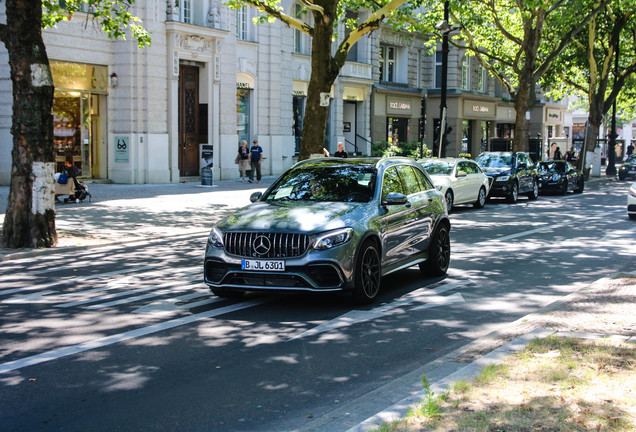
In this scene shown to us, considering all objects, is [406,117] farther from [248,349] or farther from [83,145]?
[248,349]

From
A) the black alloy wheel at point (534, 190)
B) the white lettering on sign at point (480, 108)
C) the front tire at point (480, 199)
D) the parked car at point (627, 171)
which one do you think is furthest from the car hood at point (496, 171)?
the white lettering on sign at point (480, 108)

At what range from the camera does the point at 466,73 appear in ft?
174

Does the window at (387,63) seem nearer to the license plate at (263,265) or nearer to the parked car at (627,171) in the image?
the parked car at (627,171)

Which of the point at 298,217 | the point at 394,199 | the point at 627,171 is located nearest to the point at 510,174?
the point at 394,199

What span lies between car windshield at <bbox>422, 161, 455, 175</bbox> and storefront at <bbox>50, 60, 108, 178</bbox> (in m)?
12.0

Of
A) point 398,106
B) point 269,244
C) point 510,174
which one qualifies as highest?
point 398,106

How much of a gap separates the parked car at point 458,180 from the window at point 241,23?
→ 13.3 meters

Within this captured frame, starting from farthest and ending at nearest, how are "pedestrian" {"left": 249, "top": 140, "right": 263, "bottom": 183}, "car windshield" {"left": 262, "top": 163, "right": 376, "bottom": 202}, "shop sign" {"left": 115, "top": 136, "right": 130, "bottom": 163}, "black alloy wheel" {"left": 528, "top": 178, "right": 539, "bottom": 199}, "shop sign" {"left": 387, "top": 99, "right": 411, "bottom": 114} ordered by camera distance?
"shop sign" {"left": 387, "top": 99, "right": 411, "bottom": 114} → "pedestrian" {"left": 249, "top": 140, "right": 263, "bottom": 183} → "black alloy wheel" {"left": 528, "top": 178, "right": 539, "bottom": 199} → "shop sign" {"left": 115, "top": 136, "right": 130, "bottom": 163} → "car windshield" {"left": 262, "top": 163, "right": 376, "bottom": 202}

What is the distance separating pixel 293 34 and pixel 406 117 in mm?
13250

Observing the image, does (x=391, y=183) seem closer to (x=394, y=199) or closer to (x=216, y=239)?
(x=394, y=199)

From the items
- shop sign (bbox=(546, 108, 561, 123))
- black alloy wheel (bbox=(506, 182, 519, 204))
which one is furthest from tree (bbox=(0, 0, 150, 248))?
shop sign (bbox=(546, 108, 561, 123))

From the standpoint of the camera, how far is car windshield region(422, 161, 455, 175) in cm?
2300

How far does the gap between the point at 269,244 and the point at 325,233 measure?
61 centimetres

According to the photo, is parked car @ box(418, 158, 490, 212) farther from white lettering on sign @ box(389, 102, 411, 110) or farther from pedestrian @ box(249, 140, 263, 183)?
white lettering on sign @ box(389, 102, 411, 110)
